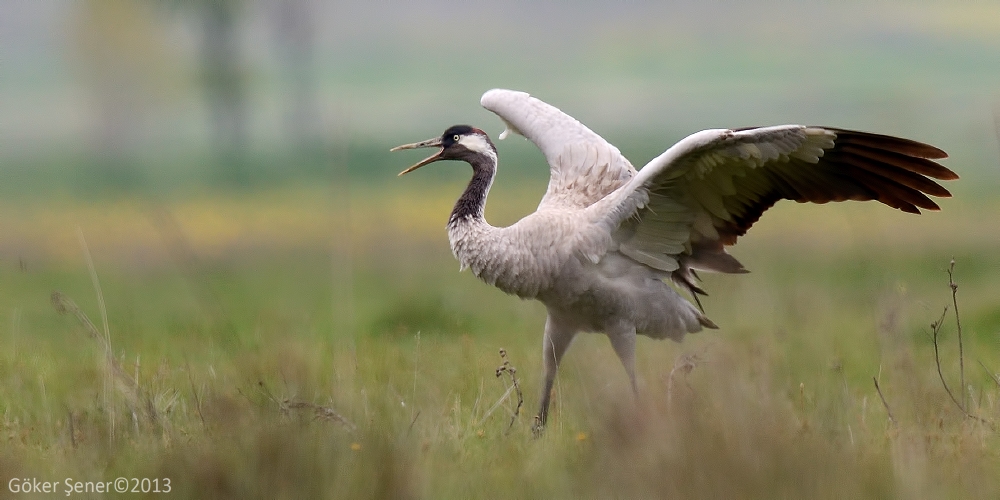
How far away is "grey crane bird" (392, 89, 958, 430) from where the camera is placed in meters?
5.17

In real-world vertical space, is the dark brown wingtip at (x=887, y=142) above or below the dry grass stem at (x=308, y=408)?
above

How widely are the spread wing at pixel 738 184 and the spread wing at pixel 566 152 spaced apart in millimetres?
613

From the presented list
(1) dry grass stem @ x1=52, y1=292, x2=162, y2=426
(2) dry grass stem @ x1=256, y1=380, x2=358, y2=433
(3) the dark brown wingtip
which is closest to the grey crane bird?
(3) the dark brown wingtip

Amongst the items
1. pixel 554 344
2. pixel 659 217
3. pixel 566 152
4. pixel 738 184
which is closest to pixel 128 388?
pixel 554 344

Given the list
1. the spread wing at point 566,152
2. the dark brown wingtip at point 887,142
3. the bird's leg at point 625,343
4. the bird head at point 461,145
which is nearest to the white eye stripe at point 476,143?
the bird head at point 461,145

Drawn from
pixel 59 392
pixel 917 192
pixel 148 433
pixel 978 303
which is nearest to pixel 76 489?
pixel 148 433

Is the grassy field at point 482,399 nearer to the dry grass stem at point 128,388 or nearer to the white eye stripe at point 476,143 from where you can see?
the dry grass stem at point 128,388

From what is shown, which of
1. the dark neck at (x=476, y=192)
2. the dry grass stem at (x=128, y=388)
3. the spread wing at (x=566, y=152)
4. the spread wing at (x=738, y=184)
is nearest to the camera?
the dry grass stem at (x=128, y=388)

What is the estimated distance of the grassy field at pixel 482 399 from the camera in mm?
3754

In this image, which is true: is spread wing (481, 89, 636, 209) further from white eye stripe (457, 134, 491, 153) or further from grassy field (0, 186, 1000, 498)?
grassy field (0, 186, 1000, 498)

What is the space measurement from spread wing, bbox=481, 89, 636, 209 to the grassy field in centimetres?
82

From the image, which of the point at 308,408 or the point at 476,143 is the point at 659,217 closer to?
the point at 476,143

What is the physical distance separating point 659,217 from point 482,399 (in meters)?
1.26

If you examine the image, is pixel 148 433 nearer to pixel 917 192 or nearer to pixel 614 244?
pixel 614 244
